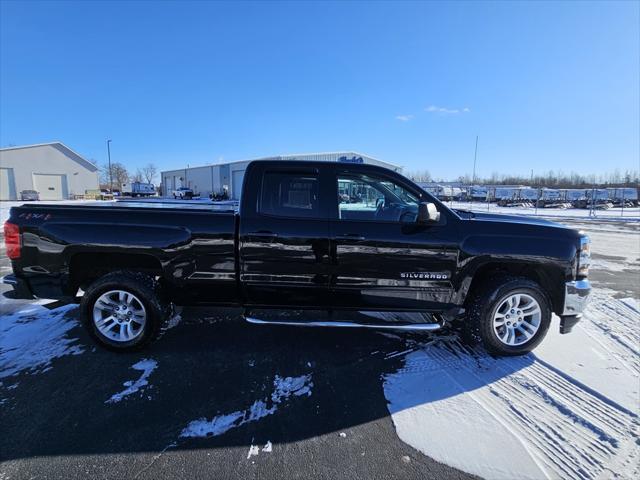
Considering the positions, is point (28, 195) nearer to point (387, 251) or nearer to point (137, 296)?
point (137, 296)

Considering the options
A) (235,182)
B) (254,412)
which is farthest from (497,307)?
(235,182)

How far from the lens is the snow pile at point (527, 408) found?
2447mm

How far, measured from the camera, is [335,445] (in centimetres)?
256

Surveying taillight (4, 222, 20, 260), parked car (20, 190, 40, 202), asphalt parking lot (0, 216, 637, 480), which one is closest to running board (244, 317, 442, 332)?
asphalt parking lot (0, 216, 637, 480)

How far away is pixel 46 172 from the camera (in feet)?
162

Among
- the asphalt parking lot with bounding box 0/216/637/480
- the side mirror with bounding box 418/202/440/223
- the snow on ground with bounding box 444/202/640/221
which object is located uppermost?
the side mirror with bounding box 418/202/440/223

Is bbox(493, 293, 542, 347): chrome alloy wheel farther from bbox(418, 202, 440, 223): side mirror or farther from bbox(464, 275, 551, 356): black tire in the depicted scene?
bbox(418, 202, 440, 223): side mirror

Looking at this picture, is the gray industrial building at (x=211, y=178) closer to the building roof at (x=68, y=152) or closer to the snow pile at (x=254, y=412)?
the building roof at (x=68, y=152)

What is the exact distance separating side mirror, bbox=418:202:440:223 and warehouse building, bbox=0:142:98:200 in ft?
191

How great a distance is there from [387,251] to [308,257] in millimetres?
807

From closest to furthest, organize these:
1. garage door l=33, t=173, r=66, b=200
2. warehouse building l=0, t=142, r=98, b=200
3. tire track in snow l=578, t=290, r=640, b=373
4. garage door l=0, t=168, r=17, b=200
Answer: tire track in snow l=578, t=290, r=640, b=373 < garage door l=0, t=168, r=17, b=200 < warehouse building l=0, t=142, r=98, b=200 < garage door l=33, t=173, r=66, b=200

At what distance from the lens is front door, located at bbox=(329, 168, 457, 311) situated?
3689 millimetres

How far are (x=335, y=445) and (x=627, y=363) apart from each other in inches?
130

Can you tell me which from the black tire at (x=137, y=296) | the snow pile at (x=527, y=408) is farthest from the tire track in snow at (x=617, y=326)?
the black tire at (x=137, y=296)
